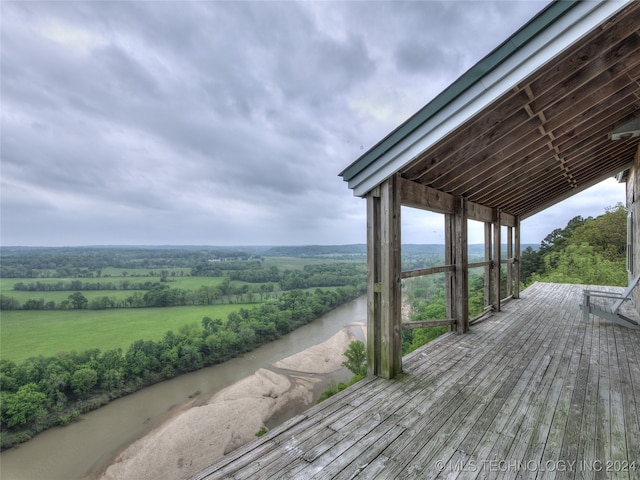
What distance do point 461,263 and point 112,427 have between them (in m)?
24.3

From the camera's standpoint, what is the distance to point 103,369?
2255 centimetres

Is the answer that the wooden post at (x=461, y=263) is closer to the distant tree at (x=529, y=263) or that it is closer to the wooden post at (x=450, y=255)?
the wooden post at (x=450, y=255)

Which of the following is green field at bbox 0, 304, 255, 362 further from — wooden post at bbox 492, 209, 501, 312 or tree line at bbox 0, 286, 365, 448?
wooden post at bbox 492, 209, 501, 312

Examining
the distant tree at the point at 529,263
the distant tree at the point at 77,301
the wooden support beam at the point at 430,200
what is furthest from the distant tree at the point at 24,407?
the distant tree at the point at 529,263

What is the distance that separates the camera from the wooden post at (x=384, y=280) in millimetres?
3021

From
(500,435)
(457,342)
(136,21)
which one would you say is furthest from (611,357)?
(136,21)

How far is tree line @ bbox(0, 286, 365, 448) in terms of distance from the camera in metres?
18.3

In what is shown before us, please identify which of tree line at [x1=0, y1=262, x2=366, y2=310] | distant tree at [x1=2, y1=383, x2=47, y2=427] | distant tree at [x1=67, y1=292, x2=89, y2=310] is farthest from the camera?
tree line at [x1=0, y1=262, x2=366, y2=310]

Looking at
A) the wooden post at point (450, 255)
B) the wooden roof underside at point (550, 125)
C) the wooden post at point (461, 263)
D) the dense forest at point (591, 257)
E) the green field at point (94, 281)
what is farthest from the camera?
the green field at point (94, 281)

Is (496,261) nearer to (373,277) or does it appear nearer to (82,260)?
(373,277)

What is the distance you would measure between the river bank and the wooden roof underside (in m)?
14.7

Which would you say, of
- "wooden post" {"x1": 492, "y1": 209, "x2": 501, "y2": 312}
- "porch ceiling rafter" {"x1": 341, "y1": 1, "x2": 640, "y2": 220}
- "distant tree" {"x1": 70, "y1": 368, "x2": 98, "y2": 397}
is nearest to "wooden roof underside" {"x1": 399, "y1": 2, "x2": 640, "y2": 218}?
"porch ceiling rafter" {"x1": 341, "y1": 1, "x2": 640, "y2": 220}

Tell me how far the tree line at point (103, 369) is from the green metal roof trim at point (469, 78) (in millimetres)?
27462

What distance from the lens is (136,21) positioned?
13.1 metres
